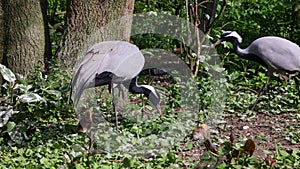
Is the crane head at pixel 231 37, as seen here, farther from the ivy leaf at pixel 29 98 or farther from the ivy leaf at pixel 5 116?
the ivy leaf at pixel 5 116

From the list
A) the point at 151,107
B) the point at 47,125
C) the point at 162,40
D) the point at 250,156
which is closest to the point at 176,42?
the point at 162,40

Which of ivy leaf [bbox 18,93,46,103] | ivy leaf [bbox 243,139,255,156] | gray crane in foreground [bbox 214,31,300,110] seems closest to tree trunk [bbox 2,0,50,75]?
ivy leaf [bbox 18,93,46,103]

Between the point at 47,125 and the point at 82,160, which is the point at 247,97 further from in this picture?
the point at 82,160

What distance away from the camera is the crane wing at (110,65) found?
486 cm

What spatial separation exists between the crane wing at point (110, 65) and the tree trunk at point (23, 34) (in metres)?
1.31

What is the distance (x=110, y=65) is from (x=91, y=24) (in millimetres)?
1282

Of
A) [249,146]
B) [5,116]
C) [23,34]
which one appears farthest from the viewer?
[23,34]

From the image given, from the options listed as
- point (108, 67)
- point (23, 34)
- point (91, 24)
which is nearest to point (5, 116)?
point (108, 67)

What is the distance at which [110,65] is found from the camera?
4875 mm

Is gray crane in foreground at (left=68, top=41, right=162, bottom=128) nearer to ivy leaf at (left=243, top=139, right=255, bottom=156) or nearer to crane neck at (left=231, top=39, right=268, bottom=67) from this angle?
ivy leaf at (left=243, top=139, right=255, bottom=156)

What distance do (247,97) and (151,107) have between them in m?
1.29

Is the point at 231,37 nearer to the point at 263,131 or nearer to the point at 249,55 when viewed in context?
the point at 249,55

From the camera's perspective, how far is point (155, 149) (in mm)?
4836

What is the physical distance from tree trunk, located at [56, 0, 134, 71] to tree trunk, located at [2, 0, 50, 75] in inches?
11.1
